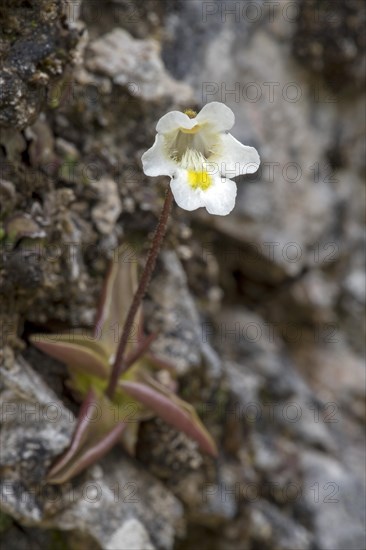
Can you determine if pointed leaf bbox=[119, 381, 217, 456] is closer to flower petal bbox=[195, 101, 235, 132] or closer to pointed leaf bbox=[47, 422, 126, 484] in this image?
pointed leaf bbox=[47, 422, 126, 484]

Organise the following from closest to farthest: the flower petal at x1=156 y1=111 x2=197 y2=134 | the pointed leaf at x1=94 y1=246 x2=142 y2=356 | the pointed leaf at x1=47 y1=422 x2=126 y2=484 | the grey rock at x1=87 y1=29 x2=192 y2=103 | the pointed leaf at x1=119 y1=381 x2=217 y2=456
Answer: the flower petal at x1=156 y1=111 x2=197 y2=134 < the pointed leaf at x1=47 y1=422 x2=126 y2=484 < the pointed leaf at x1=119 y1=381 x2=217 y2=456 < the pointed leaf at x1=94 y1=246 x2=142 y2=356 < the grey rock at x1=87 y1=29 x2=192 y2=103

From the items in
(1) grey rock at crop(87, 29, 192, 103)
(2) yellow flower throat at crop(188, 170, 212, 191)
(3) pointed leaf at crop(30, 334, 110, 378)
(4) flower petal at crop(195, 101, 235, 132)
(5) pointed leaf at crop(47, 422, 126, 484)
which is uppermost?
(1) grey rock at crop(87, 29, 192, 103)

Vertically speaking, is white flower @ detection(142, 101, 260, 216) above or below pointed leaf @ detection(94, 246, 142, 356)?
above

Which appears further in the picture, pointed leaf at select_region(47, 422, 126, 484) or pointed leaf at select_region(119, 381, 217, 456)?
pointed leaf at select_region(119, 381, 217, 456)

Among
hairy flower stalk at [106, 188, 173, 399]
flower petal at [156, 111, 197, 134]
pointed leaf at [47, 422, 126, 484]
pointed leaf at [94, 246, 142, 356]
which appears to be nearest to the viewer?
flower petal at [156, 111, 197, 134]

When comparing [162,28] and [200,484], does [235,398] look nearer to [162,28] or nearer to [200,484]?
[200,484]

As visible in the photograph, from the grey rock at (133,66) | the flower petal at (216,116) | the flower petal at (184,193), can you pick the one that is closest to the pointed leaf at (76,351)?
the flower petal at (184,193)

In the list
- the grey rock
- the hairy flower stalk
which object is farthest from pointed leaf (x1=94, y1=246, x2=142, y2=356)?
the grey rock

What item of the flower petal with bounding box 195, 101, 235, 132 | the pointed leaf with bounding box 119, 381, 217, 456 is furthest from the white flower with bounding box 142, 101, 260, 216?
the pointed leaf with bounding box 119, 381, 217, 456
